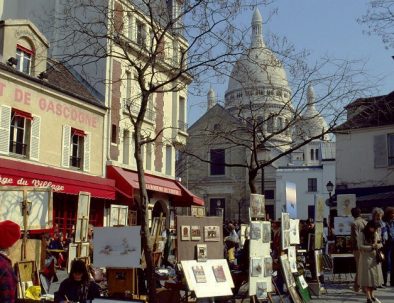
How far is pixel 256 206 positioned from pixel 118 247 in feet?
8.12

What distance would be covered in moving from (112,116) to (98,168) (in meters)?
2.70

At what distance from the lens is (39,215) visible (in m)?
9.73

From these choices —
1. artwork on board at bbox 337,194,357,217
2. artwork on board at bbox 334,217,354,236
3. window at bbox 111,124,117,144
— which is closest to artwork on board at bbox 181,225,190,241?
artwork on board at bbox 334,217,354,236

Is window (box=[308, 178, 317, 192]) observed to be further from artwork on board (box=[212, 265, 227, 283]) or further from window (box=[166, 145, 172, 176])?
artwork on board (box=[212, 265, 227, 283])

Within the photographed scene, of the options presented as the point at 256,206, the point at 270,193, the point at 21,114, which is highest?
the point at 21,114

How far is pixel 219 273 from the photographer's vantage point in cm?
919

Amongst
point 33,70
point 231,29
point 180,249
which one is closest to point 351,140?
point 33,70

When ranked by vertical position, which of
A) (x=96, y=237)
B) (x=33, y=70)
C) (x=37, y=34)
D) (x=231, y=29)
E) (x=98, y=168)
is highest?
(x=37, y=34)

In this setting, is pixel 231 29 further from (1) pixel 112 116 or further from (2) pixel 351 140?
(2) pixel 351 140

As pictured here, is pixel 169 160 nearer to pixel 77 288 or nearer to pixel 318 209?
pixel 318 209

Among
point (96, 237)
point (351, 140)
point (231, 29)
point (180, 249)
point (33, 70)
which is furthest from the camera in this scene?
point (351, 140)

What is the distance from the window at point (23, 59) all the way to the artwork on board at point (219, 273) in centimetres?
1429

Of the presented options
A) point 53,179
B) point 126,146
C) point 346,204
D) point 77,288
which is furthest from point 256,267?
point 126,146

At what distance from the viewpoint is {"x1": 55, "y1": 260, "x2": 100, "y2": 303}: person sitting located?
7.26 m
